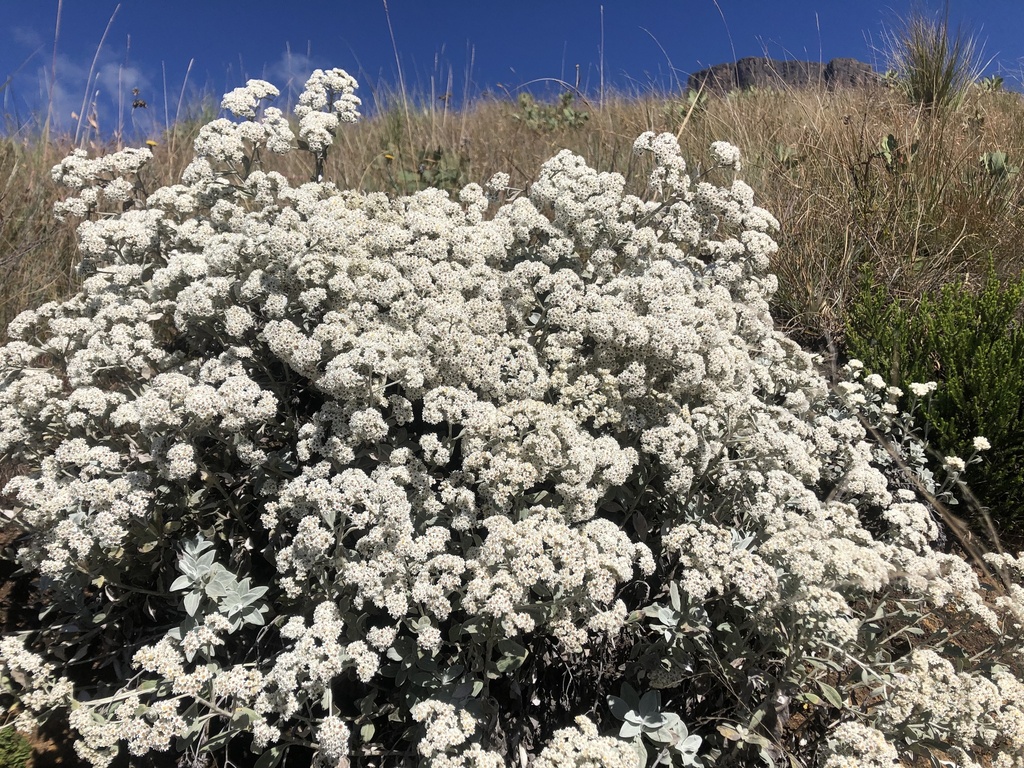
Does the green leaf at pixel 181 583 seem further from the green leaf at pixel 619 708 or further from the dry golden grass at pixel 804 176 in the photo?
the dry golden grass at pixel 804 176

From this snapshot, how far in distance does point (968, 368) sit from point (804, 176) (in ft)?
10.1

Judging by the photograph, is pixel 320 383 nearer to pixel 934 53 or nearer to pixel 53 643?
pixel 53 643

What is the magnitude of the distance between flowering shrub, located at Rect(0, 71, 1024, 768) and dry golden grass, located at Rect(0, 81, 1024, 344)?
2429 mm

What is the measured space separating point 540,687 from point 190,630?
1.61 meters

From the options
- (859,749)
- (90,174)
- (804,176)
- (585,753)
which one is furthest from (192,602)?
(804,176)

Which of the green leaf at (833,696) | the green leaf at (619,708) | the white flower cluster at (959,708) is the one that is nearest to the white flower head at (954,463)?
the white flower cluster at (959,708)

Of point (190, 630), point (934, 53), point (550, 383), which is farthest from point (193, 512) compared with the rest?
point (934, 53)

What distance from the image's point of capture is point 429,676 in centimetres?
271

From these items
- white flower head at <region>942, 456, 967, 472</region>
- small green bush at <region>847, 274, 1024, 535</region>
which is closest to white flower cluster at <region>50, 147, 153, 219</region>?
white flower head at <region>942, 456, 967, 472</region>

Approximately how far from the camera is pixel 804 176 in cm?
695

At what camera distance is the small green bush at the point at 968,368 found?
4426 mm

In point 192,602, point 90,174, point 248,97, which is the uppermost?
point 248,97

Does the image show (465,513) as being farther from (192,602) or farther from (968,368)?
(968,368)

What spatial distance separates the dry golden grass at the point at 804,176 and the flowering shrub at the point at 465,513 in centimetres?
243
